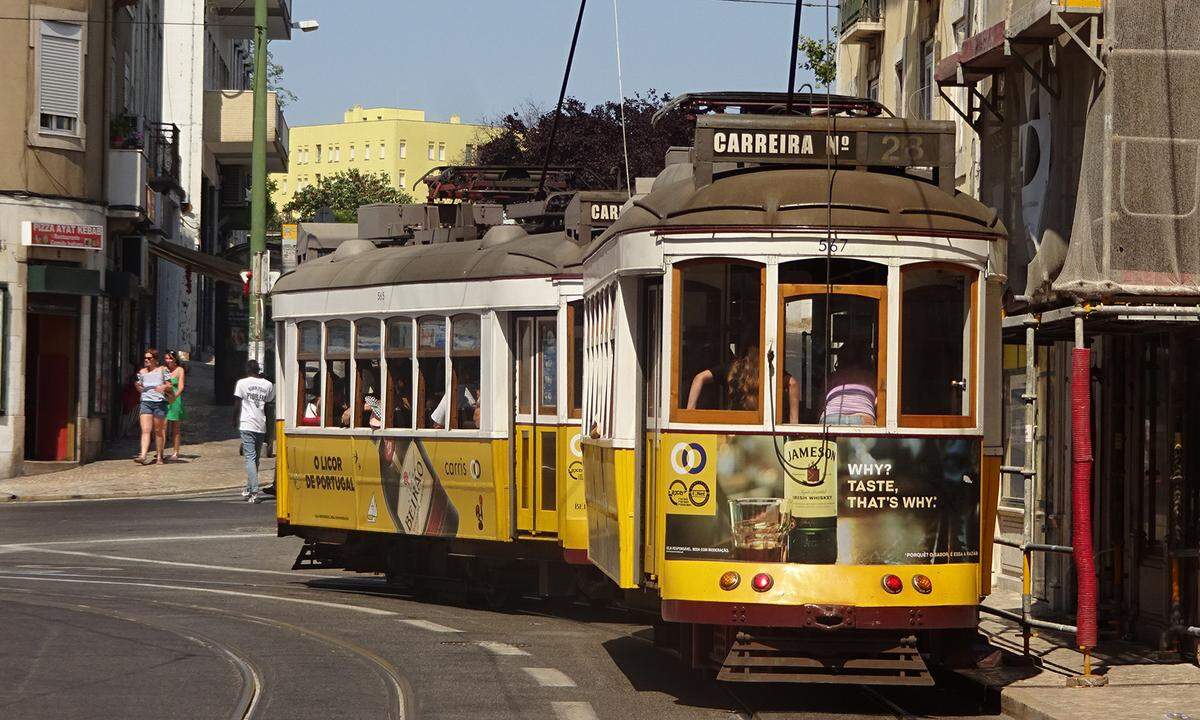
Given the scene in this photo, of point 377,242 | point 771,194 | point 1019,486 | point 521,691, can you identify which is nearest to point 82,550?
point 377,242

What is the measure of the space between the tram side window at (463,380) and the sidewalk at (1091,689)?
175 inches

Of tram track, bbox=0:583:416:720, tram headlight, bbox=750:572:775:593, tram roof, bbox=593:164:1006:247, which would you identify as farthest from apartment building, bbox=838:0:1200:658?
tram track, bbox=0:583:416:720

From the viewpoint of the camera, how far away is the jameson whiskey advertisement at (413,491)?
16672mm

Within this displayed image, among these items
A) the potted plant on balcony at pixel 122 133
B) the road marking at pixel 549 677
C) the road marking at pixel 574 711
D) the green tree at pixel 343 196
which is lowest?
the road marking at pixel 574 711

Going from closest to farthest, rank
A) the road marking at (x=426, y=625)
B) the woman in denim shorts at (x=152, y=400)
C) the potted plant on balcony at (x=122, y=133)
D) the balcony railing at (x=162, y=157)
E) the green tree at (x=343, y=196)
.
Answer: the road marking at (x=426, y=625) < the woman in denim shorts at (x=152, y=400) < the potted plant on balcony at (x=122, y=133) < the balcony railing at (x=162, y=157) < the green tree at (x=343, y=196)

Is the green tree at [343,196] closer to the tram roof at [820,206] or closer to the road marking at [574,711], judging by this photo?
the tram roof at [820,206]

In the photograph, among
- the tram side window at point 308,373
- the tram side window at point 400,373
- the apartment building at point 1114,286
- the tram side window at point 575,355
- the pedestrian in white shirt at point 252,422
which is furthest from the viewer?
the pedestrian in white shirt at point 252,422

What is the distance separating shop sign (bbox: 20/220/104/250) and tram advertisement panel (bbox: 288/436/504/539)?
1426 cm

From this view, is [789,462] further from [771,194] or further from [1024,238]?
[1024,238]

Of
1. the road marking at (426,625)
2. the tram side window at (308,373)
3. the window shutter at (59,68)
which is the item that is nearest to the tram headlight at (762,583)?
the road marking at (426,625)

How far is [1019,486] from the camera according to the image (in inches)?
722

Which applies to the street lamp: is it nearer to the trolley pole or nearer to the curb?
the trolley pole

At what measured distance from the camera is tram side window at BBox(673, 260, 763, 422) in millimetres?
11055

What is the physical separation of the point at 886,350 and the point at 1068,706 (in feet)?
6.80
